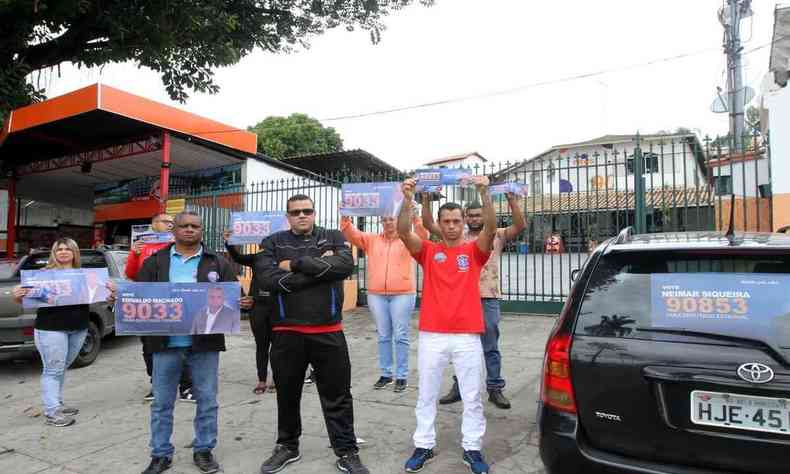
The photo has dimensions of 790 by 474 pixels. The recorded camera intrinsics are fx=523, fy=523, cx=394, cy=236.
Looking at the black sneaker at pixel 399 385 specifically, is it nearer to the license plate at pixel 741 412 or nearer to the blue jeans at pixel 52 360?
the blue jeans at pixel 52 360

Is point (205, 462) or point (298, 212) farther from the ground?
point (298, 212)

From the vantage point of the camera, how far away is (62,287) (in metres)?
4.41

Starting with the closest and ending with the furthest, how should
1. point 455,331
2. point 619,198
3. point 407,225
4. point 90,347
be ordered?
point 455,331 < point 407,225 < point 90,347 < point 619,198

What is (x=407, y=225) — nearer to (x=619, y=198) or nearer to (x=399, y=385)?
(x=399, y=385)

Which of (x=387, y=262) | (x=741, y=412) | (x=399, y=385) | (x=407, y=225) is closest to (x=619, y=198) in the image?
(x=387, y=262)

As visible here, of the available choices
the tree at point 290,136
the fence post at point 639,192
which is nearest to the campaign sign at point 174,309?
the fence post at point 639,192

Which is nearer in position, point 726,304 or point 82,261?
point 726,304

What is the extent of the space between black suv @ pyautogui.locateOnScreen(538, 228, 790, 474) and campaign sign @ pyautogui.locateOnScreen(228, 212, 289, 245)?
5988 mm

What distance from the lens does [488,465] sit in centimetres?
341

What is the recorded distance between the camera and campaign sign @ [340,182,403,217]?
5676 mm

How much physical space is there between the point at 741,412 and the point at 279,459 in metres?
2.63

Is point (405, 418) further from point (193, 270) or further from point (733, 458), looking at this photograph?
point (733, 458)

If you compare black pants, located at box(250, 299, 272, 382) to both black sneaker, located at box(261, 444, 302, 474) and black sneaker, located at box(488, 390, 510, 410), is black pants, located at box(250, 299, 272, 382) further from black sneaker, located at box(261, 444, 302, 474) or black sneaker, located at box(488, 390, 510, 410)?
black sneaker, located at box(488, 390, 510, 410)

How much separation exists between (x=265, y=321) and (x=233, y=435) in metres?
1.19
